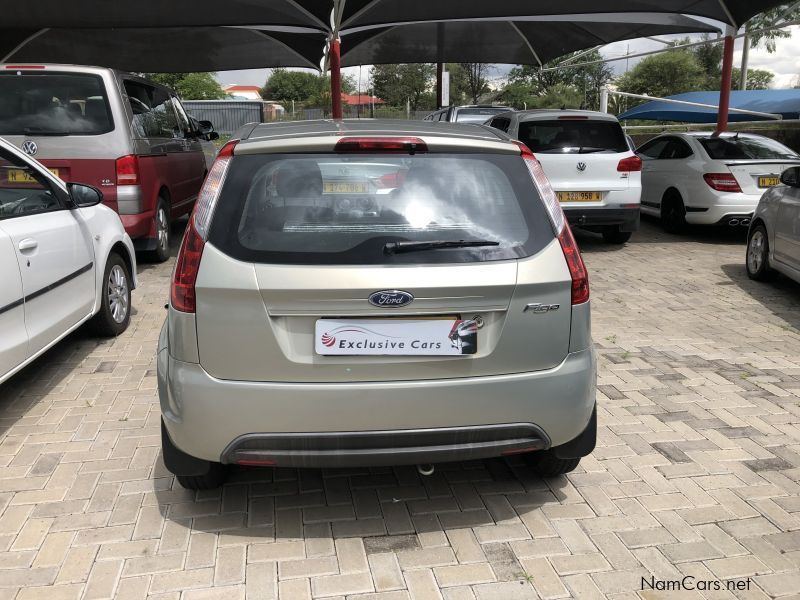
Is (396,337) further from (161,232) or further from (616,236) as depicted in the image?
(616,236)

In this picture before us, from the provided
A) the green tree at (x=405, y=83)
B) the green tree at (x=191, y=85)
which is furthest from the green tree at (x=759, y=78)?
the green tree at (x=191, y=85)

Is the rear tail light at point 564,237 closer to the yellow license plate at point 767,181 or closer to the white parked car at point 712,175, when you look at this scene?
the white parked car at point 712,175

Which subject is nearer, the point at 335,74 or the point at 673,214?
the point at 673,214

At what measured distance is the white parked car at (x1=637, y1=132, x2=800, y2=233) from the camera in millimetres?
9391

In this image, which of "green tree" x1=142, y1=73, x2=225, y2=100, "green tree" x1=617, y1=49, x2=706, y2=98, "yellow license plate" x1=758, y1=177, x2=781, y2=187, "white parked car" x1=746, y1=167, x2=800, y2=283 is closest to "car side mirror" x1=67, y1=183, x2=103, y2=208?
"white parked car" x1=746, y1=167, x2=800, y2=283

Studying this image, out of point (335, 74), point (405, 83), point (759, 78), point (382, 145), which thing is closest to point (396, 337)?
point (382, 145)

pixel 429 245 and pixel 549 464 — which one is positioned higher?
pixel 429 245

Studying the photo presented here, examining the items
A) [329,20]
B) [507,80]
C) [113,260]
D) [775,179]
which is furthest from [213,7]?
[507,80]

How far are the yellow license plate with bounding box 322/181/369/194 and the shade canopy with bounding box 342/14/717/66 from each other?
42.3 feet

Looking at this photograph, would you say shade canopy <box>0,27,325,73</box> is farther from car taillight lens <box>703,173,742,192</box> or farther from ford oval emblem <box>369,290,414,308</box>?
ford oval emblem <box>369,290,414,308</box>

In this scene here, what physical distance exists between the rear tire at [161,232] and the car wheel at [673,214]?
23.1 feet

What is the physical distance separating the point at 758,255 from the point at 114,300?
6291 millimetres

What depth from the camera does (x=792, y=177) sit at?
21.2 feet

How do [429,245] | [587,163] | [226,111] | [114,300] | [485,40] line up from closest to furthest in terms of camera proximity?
1. [429,245]
2. [114,300]
3. [587,163]
4. [485,40]
5. [226,111]
